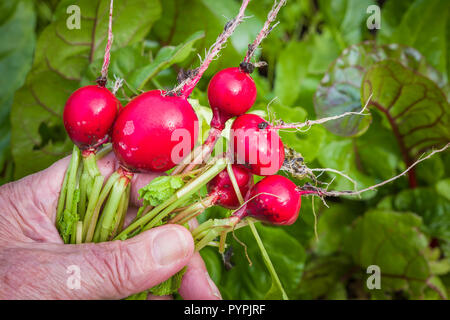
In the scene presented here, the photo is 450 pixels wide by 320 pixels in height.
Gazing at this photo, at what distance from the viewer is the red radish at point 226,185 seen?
65 cm

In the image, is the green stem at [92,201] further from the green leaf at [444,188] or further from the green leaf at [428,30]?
the green leaf at [428,30]

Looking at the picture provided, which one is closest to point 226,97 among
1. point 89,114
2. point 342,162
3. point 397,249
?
point 89,114

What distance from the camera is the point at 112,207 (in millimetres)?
645

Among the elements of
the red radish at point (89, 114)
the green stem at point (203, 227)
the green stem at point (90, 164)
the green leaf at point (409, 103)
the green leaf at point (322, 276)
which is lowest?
the green leaf at point (322, 276)

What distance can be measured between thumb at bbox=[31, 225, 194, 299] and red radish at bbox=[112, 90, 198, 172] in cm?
13

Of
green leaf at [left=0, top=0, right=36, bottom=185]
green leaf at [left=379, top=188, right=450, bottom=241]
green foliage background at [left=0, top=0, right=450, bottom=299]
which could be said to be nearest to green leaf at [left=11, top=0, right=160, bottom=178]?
green foliage background at [left=0, top=0, right=450, bottom=299]

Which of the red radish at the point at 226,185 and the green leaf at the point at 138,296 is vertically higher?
the red radish at the point at 226,185

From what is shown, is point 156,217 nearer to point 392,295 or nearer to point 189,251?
point 189,251

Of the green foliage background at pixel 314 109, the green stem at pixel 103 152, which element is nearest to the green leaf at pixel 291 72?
the green foliage background at pixel 314 109

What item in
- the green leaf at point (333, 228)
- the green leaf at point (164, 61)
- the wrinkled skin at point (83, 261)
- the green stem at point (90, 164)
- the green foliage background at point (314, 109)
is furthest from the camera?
the green leaf at point (333, 228)

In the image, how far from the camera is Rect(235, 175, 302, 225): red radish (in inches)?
24.2

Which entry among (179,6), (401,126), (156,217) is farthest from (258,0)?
(156,217)

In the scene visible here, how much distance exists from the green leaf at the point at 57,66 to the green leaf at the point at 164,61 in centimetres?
17
